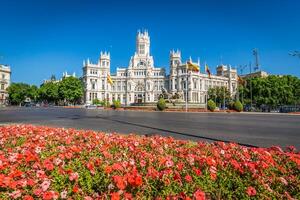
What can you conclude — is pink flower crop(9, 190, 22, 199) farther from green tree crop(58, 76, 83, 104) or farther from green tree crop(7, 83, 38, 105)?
green tree crop(7, 83, 38, 105)

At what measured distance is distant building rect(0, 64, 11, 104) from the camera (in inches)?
4171

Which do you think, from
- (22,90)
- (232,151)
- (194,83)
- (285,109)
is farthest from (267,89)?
(22,90)

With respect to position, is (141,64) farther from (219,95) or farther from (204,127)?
(204,127)

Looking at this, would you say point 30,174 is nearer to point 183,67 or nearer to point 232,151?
point 232,151

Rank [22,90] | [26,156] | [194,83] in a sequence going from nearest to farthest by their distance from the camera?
1. [26,156]
2. [22,90]
3. [194,83]

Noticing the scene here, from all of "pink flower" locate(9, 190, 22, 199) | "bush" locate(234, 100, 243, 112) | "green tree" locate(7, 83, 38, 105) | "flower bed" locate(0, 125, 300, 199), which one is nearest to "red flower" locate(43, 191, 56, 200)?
"flower bed" locate(0, 125, 300, 199)

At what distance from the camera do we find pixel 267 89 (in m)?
67.9

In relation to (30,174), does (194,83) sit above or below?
above

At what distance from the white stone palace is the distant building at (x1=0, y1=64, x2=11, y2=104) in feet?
112

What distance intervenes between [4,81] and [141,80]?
206ft

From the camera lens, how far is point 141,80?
131 metres

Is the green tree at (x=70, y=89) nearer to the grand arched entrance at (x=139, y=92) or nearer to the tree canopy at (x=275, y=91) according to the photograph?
the grand arched entrance at (x=139, y=92)

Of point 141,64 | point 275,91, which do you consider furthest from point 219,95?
point 141,64

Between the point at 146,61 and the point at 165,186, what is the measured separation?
5167 inches
